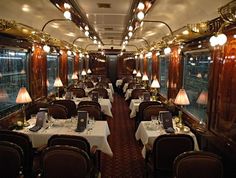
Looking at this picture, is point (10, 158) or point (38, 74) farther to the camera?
point (38, 74)

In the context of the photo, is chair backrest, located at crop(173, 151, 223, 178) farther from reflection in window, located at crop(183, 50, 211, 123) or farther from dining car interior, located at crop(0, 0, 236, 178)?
reflection in window, located at crop(183, 50, 211, 123)

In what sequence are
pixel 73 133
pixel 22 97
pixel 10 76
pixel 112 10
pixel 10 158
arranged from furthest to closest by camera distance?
pixel 112 10 < pixel 10 76 < pixel 22 97 < pixel 73 133 < pixel 10 158

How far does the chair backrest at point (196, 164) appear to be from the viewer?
327cm

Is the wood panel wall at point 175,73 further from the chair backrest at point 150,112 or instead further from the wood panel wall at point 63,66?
the wood panel wall at point 63,66

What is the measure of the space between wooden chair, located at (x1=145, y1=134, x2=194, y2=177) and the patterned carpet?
3.70 feet

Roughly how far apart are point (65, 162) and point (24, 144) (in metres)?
1.20

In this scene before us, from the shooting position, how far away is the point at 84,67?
2081 cm

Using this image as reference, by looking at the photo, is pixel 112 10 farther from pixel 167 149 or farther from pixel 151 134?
pixel 167 149

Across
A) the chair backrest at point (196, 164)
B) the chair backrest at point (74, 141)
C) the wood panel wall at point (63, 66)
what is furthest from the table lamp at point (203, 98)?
the wood panel wall at point (63, 66)

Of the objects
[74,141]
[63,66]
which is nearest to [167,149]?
[74,141]

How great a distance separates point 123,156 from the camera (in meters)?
6.56

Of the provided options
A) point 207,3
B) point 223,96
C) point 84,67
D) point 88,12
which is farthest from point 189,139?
point 84,67

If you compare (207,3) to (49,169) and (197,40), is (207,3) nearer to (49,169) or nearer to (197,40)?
(197,40)

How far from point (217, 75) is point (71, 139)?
2976 mm
